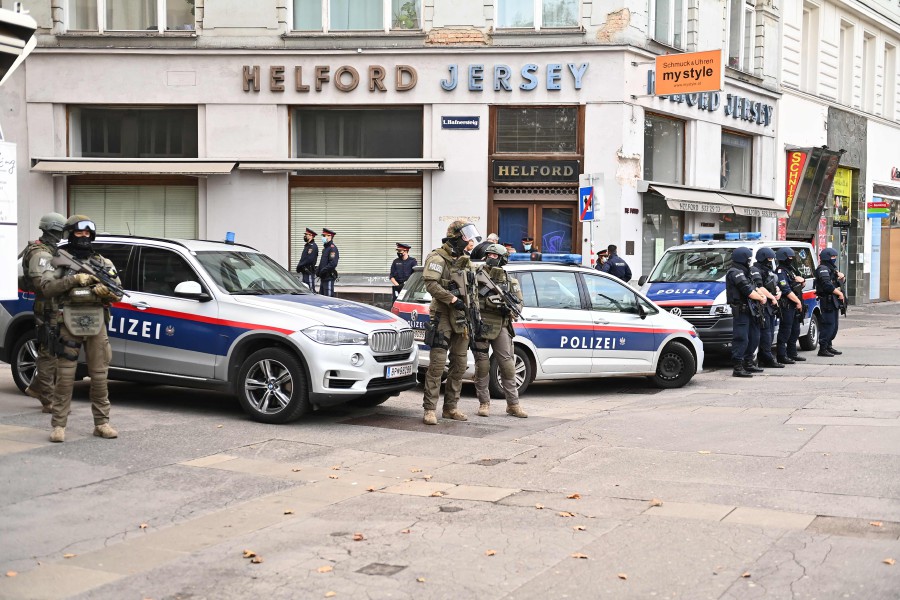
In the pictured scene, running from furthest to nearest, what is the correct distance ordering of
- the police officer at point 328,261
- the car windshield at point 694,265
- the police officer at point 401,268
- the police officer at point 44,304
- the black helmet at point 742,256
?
the police officer at point 328,261 < the police officer at point 401,268 < the car windshield at point 694,265 < the black helmet at point 742,256 < the police officer at point 44,304

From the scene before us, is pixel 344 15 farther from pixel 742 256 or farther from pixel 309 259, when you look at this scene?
pixel 742 256

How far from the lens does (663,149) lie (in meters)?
24.4

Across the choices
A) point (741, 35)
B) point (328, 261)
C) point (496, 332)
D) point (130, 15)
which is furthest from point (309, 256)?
point (741, 35)

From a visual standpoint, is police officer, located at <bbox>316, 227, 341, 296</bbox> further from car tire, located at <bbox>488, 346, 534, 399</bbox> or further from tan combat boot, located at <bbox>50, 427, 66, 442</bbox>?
tan combat boot, located at <bbox>50, 427, 66, 442</bbox>

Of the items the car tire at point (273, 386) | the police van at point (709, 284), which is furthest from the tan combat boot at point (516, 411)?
the police van at point (709, 284)

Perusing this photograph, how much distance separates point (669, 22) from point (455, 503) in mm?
18828

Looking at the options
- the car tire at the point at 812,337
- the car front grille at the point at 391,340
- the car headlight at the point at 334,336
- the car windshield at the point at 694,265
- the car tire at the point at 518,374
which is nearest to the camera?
the car headlight at the point at 334,336

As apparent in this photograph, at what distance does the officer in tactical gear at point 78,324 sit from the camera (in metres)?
9.11

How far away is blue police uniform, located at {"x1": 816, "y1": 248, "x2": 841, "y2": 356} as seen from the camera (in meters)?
17.9

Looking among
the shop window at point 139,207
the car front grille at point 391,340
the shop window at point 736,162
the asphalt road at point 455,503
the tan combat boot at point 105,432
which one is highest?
the shop window at point 736,162

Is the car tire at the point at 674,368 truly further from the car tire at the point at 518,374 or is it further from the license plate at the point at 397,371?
the license plate at the point at 397,371

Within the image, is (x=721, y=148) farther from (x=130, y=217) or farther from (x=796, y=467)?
(x=796, y=467)

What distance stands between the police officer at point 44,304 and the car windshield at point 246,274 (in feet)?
5.12

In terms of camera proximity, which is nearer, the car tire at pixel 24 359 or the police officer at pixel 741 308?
the car tire at pixel 24 359
